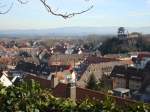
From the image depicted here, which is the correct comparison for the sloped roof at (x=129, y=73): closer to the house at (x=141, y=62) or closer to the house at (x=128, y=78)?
the house at (x=128, y=78)

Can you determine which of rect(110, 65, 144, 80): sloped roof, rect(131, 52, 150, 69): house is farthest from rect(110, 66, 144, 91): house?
rect(131, 52, 150, 69): house

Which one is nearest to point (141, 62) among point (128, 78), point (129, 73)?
point (129, 73)

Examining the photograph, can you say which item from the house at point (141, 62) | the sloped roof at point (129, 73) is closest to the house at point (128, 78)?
the sloped roof at point (129, 73)

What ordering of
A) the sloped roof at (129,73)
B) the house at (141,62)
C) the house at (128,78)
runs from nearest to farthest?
1. the house at (128,78)
2. the sloped roof at (129,73)
3. the house at (141,62)

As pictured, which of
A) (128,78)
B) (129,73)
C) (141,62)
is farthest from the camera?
(141,62)

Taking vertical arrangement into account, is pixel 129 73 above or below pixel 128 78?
above

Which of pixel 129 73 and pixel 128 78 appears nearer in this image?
pixel 128 78

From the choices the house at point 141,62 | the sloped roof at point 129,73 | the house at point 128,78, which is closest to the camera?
the house at point 128,78

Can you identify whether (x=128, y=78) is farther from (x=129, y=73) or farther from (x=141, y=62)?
(x=141, y=62)

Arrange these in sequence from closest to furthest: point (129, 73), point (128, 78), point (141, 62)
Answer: point (128, 78)
point (129, 73)
point (141, 62)

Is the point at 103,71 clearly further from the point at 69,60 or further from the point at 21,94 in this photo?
the point at 21,94

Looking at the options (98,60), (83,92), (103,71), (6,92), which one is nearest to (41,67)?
(98,60)

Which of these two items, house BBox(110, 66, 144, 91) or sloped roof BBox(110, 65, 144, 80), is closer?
house BBox(110, 66, 144, 91)

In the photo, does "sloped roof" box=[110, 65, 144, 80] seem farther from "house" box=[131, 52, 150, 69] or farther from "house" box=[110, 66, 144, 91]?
"house" box=[131, 52, 150, 69]
